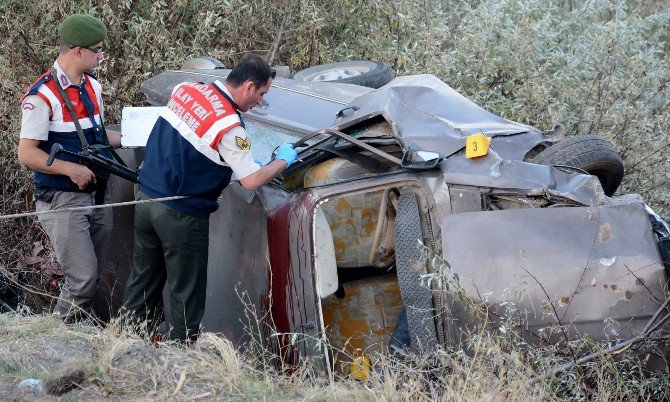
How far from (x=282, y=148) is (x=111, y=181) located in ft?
4.59

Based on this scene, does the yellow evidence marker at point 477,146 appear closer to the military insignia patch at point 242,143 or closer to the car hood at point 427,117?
the car hood at point 427,117

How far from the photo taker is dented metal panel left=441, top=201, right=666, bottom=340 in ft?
11.4

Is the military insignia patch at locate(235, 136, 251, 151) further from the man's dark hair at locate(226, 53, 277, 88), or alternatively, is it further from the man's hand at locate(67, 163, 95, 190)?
the man's hand at locate(67, 163, 95, 190)

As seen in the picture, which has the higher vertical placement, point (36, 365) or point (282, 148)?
point (282, 148)

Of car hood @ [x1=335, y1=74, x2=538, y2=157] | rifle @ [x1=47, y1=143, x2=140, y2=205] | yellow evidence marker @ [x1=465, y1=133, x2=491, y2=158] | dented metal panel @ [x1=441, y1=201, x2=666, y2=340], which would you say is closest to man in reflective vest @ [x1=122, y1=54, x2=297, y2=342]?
rifle @ [x1=47, y1=143, x2=140, y2=205]

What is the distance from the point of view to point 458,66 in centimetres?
752

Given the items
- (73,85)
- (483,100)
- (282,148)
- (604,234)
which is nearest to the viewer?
(604,234)

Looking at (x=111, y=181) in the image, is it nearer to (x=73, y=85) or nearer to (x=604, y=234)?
(x=73, y=85)

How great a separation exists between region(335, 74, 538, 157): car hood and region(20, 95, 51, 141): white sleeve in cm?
152

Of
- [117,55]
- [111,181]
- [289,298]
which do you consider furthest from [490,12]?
[289,298]


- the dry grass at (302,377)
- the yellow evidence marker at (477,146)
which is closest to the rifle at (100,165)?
the dry grass at (302,377)

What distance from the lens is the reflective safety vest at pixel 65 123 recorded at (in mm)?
4762

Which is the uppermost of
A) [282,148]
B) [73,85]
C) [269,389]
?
[73,85]

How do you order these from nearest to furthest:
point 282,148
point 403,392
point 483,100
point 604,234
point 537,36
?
1. point 403,392
2. point 604,234
3. point 282,148
4. point 483,100
5. point 537,36
